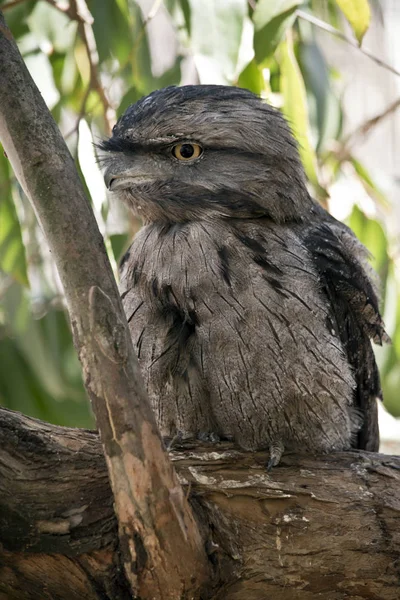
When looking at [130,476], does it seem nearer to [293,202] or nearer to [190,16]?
[293,202]

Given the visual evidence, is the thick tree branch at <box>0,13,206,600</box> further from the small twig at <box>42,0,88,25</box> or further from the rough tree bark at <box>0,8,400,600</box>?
the small twig at <box>42,0,88,25</box>

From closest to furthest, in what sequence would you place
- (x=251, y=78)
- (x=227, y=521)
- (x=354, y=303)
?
(x=227, y=521) < (x=354, y=303) < (x=251, y=78)

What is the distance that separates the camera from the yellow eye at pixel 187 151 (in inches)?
99.0

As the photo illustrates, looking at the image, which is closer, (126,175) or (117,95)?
(126,175)

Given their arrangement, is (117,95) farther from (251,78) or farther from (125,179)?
(125,179)

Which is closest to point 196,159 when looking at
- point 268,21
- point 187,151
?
point 187,151

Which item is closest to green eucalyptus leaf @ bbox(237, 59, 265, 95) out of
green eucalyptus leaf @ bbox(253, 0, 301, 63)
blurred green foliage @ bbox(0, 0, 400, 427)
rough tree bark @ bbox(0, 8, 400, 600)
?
blurred green foliage @ bbox(0, 0, 400, 427)

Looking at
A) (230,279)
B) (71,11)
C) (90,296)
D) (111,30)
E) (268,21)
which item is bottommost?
(90,296)

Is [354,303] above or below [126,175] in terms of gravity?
below

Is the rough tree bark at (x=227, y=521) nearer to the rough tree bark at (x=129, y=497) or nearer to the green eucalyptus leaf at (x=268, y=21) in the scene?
the rough tree bark at (x=129, y=497)

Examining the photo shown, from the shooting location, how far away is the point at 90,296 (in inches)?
66.0

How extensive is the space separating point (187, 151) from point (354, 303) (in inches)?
29.2

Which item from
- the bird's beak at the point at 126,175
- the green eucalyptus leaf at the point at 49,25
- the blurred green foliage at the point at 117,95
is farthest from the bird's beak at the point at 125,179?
the green eucalyptus leaf at the point at 49,25

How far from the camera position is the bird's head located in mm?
2506
